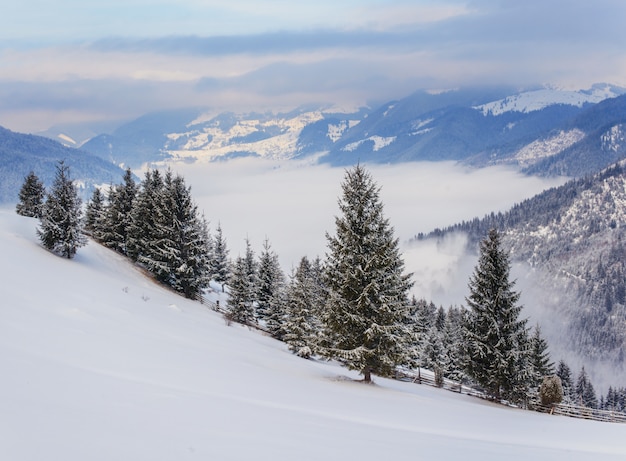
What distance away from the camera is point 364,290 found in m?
22.0

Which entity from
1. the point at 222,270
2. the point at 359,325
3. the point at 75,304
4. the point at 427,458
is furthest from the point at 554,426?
the point at 222,270

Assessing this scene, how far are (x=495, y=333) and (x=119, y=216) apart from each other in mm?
35847

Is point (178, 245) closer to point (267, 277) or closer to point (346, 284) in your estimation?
point (267, 277)

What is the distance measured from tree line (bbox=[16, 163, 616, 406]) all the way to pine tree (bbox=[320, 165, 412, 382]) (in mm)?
49

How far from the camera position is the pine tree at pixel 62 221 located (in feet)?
114

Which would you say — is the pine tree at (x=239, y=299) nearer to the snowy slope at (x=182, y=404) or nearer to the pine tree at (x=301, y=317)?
the pine tree at (x=301, y=317)

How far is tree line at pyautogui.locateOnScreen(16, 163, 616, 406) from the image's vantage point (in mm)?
22562

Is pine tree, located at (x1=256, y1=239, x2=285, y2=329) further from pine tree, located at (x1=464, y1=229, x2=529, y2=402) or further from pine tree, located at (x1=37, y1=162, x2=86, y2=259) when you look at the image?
pine tree, located at (x1=464, y1=229, x2=529, y2=402)

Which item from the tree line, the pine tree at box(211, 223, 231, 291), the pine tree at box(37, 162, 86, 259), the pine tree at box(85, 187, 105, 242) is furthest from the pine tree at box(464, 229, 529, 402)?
the pine tree at box(211, 223, 231, 291)

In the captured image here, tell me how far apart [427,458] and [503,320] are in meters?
21.4

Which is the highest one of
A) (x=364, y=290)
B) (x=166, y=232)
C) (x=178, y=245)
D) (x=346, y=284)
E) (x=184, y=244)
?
(x=166, y=232)

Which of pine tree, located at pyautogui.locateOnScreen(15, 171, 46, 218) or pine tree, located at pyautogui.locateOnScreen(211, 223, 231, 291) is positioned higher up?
pine tree, located at pyautogui.locateOnScreen(15, 171, 46, 218)

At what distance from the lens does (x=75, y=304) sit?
2152 cm

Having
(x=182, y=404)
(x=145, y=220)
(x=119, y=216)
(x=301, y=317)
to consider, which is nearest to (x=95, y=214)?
(x=119, y=216)
